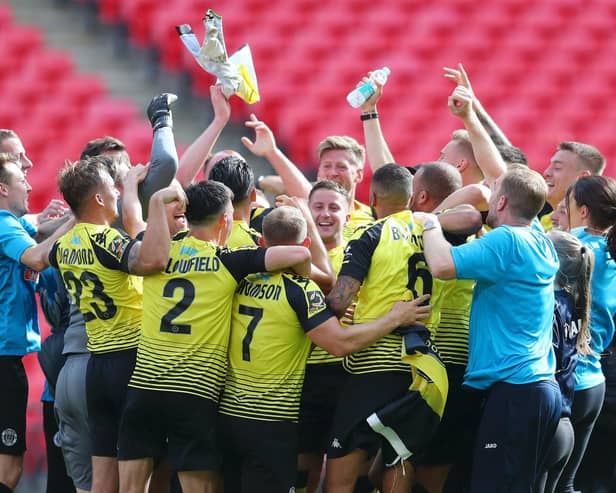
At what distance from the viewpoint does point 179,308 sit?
15.9 feet

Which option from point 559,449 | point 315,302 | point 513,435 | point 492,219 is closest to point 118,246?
point 315,302

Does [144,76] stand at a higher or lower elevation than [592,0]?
lower

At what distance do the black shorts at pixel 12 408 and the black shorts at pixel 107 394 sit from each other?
Answer: 81cm

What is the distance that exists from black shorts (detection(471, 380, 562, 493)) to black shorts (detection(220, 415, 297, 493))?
0.86 m

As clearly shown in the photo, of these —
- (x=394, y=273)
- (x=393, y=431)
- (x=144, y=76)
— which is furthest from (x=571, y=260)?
(x=144, y=76)

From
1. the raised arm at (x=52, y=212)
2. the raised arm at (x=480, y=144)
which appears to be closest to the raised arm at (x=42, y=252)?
the raised arm at (x=52, y=212)

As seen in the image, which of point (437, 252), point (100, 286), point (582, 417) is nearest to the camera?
point (437, 252)

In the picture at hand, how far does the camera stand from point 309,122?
34.6 ft

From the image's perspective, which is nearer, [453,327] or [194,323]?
[194,323]

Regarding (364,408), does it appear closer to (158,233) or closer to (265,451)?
(265,451)

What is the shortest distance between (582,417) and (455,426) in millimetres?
666

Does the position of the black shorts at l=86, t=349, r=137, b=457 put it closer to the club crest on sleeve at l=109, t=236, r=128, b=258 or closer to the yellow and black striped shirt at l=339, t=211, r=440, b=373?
the club crest on sleeve at l=109, t=236, r=128, b=258

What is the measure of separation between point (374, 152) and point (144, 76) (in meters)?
5.39

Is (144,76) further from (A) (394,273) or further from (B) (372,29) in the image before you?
(A) (394,273)
